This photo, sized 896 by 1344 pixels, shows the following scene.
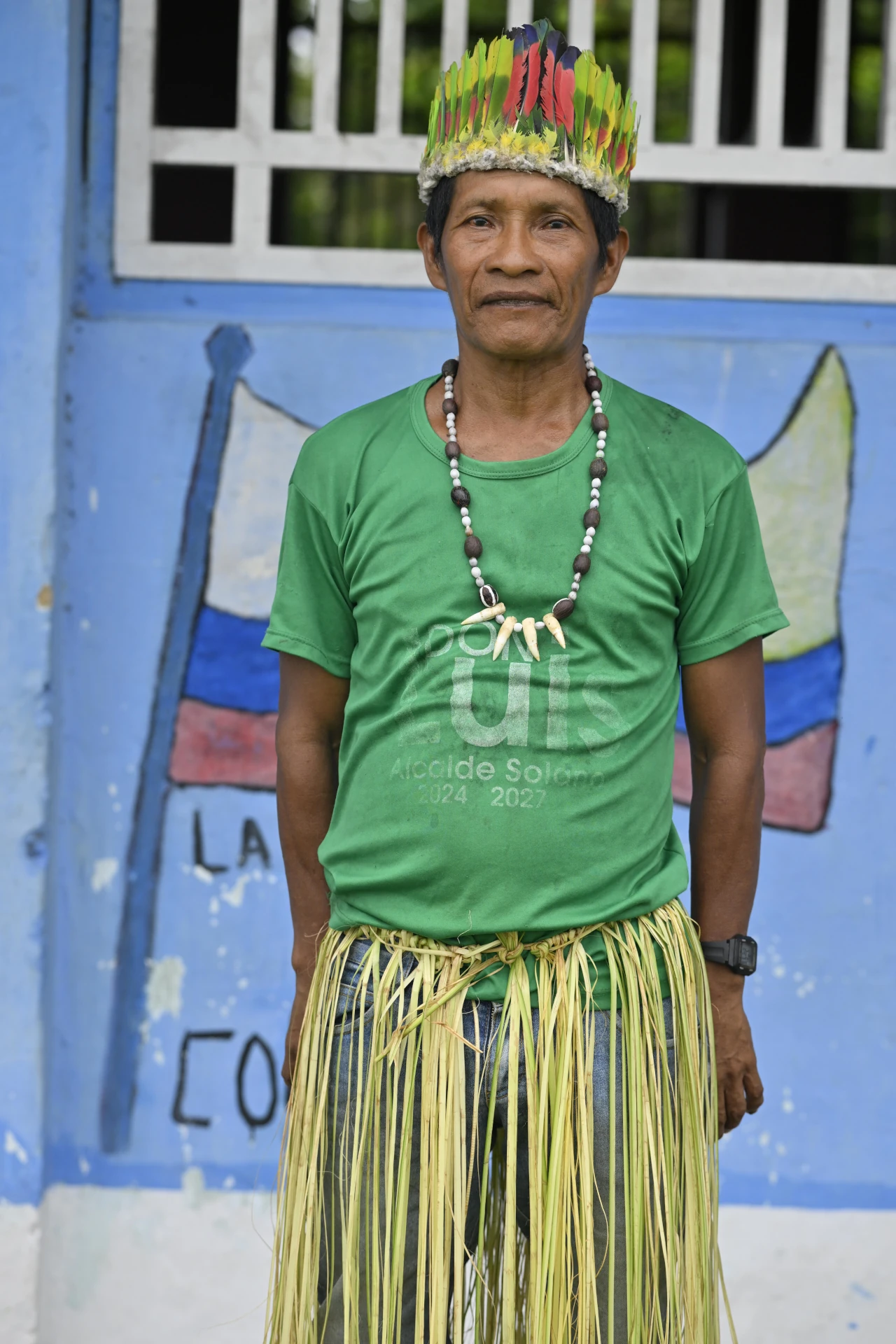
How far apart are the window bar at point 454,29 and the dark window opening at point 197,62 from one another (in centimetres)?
56

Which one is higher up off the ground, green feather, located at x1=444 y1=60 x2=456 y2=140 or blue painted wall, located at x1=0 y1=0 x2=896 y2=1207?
green feather, located at x1=444 y1=60 x2=456 y2=140

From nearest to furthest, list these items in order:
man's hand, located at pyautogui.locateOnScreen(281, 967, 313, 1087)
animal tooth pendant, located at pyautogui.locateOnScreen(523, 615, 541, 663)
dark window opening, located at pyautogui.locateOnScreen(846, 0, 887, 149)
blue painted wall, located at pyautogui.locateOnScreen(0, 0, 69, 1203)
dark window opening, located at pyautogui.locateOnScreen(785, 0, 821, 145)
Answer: animal tooth pendant, located at pyautogui.locateOnScreen(523, 615, 541, 663), man's hand, located at pyautogui.locateOnScreen(281, 967, 313, 1087), blue painted wall, located at pyautogui.locateOnScreen(0, 0, 69, 1203), dark window opening, located at pyautogui.locateOnScreen(846, 0, 887, 149), dark window opening, located at pyautogui.locateOnScreen(785, 0, 821, 145)

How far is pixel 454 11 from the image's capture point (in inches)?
115

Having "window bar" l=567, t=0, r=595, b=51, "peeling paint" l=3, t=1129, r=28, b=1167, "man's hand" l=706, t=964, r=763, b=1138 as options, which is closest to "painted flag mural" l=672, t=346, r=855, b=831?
"window bar" l=567, t=0, r=595, b=51

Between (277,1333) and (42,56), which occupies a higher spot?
(42,56)

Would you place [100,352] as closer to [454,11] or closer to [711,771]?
[454,11]

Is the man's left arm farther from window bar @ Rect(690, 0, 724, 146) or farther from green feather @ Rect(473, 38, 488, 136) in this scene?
window bar @ Rect(690, 0, 724, 146)

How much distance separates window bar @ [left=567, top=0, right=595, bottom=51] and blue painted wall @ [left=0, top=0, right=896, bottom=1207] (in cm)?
56

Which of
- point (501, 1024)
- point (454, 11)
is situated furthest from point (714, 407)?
point (501, 1024)

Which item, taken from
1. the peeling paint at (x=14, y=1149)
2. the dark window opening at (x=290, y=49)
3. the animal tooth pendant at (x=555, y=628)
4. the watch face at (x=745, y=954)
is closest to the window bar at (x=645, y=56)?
the dark window opening at (x=290, y=49)

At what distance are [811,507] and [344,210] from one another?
4.70 feet

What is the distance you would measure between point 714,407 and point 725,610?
1245 millimetres

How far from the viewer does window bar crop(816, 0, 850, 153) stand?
297 cm

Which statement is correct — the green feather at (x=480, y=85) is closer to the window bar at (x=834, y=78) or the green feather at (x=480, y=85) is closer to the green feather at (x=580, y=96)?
the green feather at (x=580, y=96)
